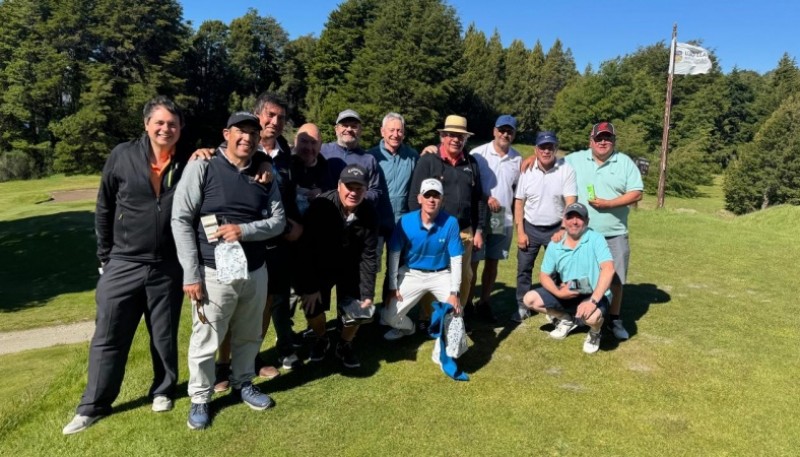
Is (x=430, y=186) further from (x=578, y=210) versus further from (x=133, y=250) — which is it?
(x=133, y=250)

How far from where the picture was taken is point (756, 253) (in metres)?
10.5

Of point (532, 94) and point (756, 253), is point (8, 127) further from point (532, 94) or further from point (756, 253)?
point (532, 94)

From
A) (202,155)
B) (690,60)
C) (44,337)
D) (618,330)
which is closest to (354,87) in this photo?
(690,60)

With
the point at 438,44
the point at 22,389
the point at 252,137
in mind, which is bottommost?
the point at 22,389

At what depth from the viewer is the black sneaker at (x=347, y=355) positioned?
4793 millimetres

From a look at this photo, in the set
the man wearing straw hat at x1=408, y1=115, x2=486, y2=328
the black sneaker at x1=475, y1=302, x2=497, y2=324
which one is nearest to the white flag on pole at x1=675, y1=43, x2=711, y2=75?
the black sneaker at x1=475, y1=302, x2=497, y2=324

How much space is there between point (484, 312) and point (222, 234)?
3652mm

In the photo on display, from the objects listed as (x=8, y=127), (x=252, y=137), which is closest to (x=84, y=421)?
(x=252, y=137)

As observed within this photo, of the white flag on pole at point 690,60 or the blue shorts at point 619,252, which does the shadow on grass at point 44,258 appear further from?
the white flag on pole at point 690,60

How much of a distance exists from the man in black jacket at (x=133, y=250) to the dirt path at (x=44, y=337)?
345 cm

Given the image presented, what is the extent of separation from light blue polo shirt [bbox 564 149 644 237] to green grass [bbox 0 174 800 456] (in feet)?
4.08

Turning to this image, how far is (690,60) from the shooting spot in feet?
69.1

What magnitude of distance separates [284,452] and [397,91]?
1815 inches

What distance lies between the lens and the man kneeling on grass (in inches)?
197
